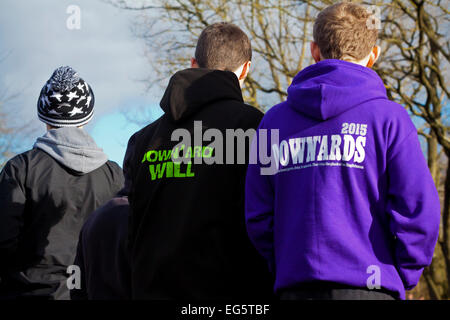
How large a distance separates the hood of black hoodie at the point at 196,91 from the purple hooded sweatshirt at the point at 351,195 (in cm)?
45

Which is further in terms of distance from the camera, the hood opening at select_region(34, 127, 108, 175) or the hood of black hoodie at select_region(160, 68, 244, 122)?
the hood opening at select_region(34, 127, 108, 175)

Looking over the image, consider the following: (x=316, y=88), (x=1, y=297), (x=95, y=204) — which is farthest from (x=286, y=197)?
(x=1, y=297)

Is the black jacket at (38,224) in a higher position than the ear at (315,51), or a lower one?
lower

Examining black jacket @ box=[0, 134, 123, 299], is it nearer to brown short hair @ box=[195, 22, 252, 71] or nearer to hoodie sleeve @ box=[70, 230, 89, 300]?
hoodie sleeve @ box=[70, 230, 89, 300]

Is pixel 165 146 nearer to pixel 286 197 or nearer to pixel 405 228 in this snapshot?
pixel 286 197

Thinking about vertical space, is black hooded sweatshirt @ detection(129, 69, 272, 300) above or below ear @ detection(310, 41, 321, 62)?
below

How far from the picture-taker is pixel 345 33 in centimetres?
247

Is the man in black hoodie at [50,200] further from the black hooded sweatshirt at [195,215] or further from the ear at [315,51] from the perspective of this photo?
the ear at [315,51]

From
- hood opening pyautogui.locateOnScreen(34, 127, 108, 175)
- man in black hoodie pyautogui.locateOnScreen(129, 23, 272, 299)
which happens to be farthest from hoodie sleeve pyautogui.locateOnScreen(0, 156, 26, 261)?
man in black hoodie pyautogui.locateOnScreen(129, 23, 272, 299)

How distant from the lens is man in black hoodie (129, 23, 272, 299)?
2.48 m

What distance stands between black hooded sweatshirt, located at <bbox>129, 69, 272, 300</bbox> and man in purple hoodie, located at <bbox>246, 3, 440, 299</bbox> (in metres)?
0.15

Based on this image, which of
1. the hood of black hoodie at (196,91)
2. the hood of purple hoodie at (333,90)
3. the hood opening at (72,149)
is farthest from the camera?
the hood opening at (72,149)

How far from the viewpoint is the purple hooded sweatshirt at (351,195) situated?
2.18 m

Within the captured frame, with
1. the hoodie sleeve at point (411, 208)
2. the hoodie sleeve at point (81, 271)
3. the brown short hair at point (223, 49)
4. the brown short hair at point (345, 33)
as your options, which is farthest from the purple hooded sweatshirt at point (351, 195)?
the hoodie sleeve at point (81, 271)
